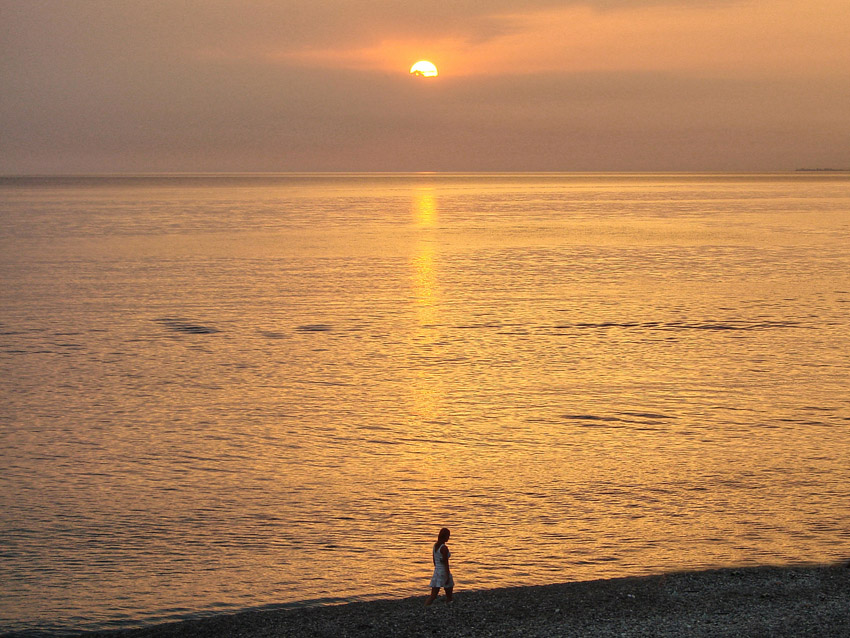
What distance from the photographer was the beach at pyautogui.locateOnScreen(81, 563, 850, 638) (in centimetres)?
1124

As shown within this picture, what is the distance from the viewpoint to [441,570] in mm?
12719

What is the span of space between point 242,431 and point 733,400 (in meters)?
12.9

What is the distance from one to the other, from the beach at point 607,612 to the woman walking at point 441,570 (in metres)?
0.18

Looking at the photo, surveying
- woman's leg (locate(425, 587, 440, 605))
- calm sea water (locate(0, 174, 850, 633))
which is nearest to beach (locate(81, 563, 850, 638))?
woman's leg (locate(425, 587, 440, 605))

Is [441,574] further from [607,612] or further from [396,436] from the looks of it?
[396,436]

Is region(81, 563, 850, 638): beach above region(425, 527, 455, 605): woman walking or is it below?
below

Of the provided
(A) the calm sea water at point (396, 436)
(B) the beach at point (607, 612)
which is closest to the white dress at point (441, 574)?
(B) the beach at point (607, 612)

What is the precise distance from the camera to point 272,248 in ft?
263

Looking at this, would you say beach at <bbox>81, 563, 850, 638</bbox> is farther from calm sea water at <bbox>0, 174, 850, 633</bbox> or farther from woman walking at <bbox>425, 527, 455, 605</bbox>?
calm sea water at <bbox>0, 174, 850, 633</bbox>

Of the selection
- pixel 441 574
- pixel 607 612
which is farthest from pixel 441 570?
pixel 607 612

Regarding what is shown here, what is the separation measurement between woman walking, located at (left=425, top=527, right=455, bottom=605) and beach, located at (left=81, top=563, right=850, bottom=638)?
178 millimetres

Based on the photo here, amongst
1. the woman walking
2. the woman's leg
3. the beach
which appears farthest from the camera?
the woman's leg

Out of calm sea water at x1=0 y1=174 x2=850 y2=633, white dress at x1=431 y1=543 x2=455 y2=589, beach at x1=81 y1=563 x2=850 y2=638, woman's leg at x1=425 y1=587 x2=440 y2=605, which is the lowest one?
beach at x1=81 y1=563 x2=850 y2=638

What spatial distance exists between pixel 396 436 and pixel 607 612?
1142 cm
